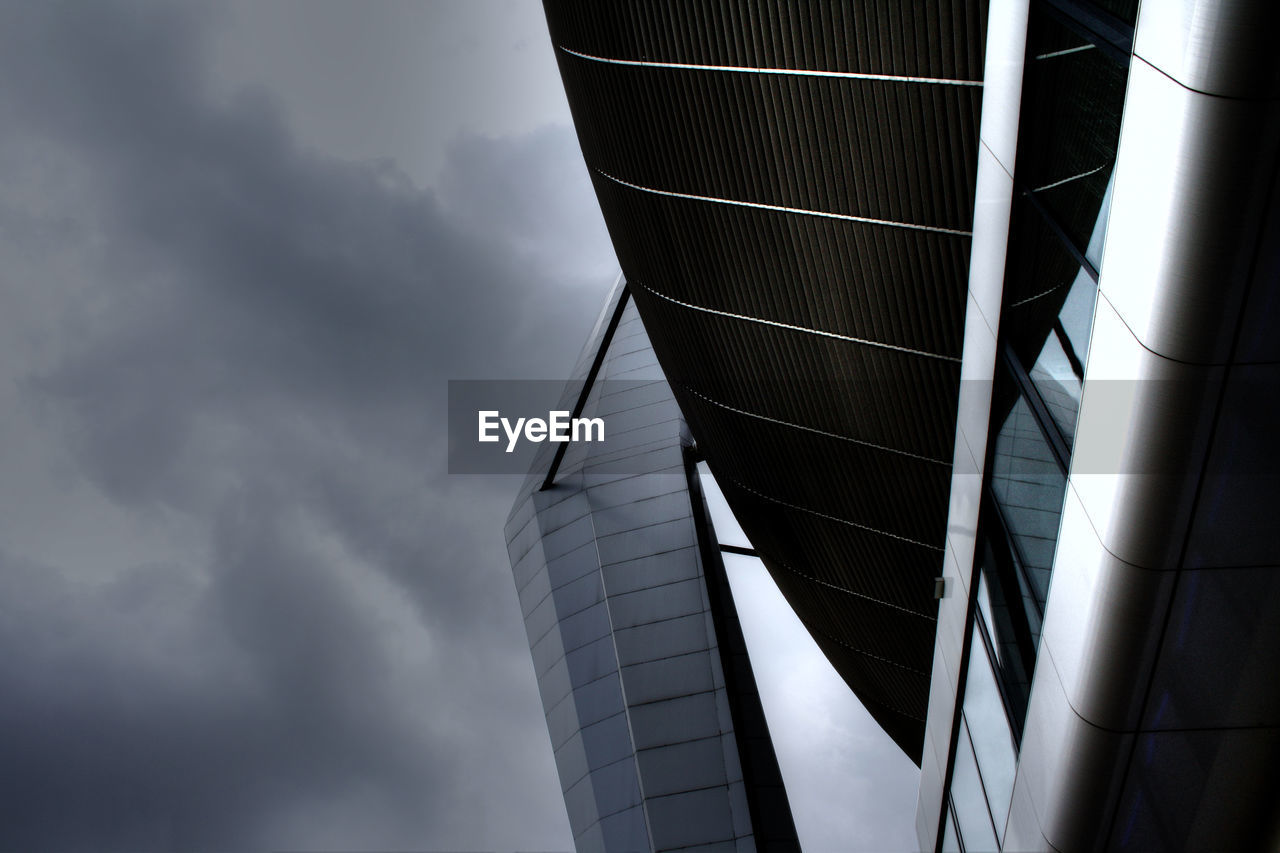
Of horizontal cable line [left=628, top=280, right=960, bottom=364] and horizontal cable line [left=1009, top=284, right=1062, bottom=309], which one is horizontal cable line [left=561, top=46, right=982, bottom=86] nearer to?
horizontal cable line [left=628, top=280, right=960, bottom=364]

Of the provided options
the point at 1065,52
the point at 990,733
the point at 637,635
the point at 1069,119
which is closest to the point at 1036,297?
the point at 1069,119

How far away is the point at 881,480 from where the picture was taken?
15.0 meters

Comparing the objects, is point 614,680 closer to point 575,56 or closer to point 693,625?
point 693,625

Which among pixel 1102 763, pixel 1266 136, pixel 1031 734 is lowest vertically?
pixel 1102 763

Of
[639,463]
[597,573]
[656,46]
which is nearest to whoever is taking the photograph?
[656,46]

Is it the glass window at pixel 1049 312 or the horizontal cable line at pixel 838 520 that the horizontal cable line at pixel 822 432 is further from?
the glass window at pixel 1049 312

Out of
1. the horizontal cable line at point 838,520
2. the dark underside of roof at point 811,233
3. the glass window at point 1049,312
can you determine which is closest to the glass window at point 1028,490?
the glass window at point 1049,312

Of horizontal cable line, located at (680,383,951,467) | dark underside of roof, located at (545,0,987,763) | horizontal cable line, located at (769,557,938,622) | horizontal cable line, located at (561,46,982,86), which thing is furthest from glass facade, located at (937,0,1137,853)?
horizontal cable line, located at (769,557,938,622)

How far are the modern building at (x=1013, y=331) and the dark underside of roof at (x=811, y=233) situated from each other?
42 millimetres

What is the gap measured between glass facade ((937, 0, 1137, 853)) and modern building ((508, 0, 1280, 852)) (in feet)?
0.11

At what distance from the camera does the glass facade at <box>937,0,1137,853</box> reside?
5.71 metres

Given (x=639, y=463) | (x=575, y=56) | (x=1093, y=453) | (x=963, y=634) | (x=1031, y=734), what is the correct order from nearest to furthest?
(x=1093, y=453), (x=1031, y=734), (x=963, y=634), (x=575, y=56), (x=639, y=463)

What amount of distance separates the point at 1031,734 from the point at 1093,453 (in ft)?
8.05

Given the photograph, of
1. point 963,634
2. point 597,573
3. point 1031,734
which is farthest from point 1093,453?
point 597,573
